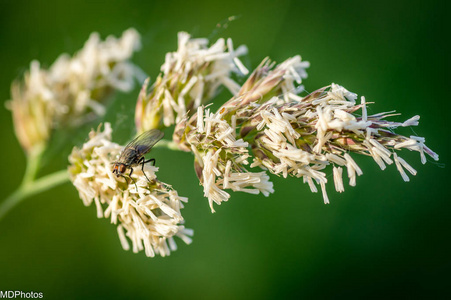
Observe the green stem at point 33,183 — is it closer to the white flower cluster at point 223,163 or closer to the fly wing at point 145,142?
the fly wing at point 145,142

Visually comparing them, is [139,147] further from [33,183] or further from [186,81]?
[33,183]

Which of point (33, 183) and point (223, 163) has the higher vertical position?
point (33, 183)

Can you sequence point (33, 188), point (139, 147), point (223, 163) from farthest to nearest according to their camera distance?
1. point (33, 188)
2. point (139, 147)
3. point (223, 163)

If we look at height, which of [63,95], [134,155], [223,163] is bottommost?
[223,163]

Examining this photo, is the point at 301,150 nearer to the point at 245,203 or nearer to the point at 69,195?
the point at 245,203

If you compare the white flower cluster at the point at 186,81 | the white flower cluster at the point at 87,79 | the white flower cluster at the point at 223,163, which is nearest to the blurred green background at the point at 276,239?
the white flower cluster at the point at 87,79

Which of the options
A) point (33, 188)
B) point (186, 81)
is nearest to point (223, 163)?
point (186, 81)
